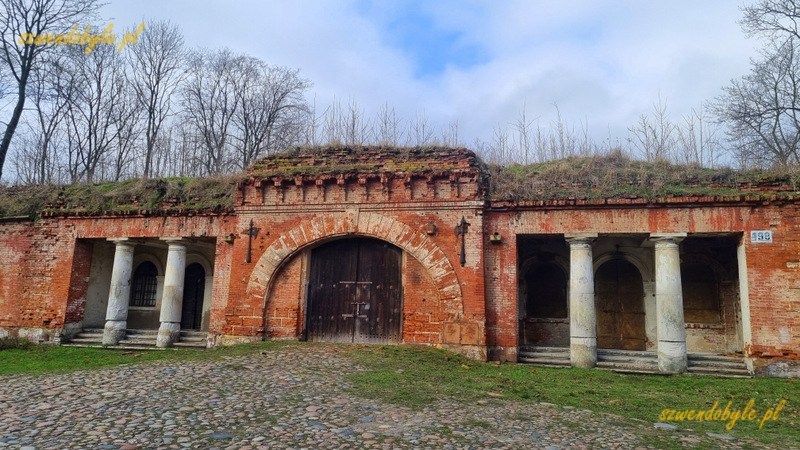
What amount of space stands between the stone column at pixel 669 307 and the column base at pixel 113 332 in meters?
14.2

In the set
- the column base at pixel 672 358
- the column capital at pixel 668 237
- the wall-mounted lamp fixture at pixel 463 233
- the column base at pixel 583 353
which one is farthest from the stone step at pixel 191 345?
the column capital at pixel 668 237

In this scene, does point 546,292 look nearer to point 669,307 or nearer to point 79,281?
point 669,307

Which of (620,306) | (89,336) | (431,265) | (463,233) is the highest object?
(463,233)

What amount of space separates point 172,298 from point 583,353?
11.1m

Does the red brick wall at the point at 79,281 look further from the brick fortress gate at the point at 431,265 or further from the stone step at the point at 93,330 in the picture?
the stone step at the point at 93,330

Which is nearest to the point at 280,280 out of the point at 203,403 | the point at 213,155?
the point at 203,403

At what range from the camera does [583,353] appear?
1138 cm

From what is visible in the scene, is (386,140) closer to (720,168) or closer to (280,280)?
(280,280)

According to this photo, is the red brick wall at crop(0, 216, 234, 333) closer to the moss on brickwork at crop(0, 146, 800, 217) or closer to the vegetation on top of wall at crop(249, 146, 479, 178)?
the moss on brickwork at crop(0, 146, 800, 217)

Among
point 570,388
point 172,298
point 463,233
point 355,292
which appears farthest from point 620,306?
point 172,298

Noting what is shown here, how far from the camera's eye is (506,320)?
11633 mm

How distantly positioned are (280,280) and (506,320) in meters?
5.75

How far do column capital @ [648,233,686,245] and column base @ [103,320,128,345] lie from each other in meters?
14.4

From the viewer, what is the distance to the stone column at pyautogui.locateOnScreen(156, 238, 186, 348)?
550 inches
